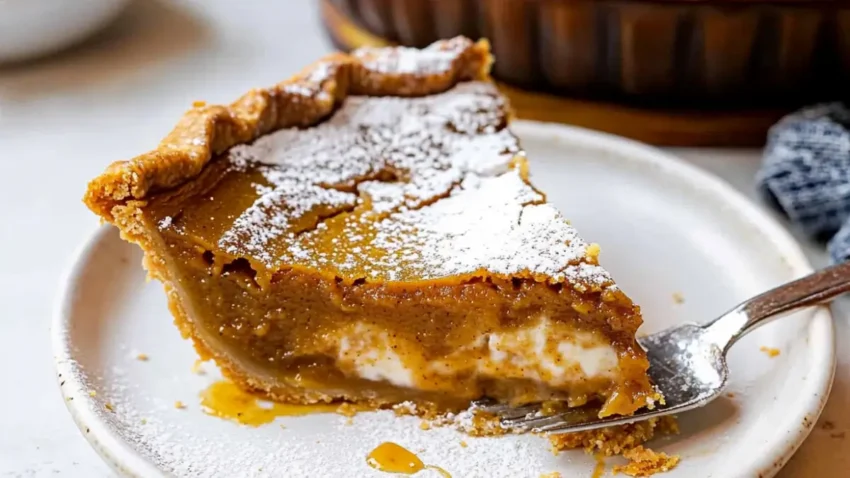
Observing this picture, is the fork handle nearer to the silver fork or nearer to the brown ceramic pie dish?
the silver fork

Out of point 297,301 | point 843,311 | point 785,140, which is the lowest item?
point 843,311

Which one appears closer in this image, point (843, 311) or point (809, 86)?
point (843, 311)

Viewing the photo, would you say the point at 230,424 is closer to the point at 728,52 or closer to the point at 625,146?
the point at 625,146

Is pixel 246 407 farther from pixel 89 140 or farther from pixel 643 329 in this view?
pixel 89 140

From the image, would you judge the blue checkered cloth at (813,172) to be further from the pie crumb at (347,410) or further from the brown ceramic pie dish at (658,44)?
the pie crumb at (347,410)

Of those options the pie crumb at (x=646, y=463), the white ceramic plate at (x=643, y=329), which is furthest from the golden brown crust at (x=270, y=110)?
the pie crumb at (x=646, y=463)

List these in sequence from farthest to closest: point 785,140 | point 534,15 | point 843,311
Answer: point 534,15
point 785,140
point 843,311

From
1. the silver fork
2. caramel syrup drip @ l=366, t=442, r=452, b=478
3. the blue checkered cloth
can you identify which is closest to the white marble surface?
the blue checkered cloth

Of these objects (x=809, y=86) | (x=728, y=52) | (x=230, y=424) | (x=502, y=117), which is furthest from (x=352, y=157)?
(x=809, y=86)
